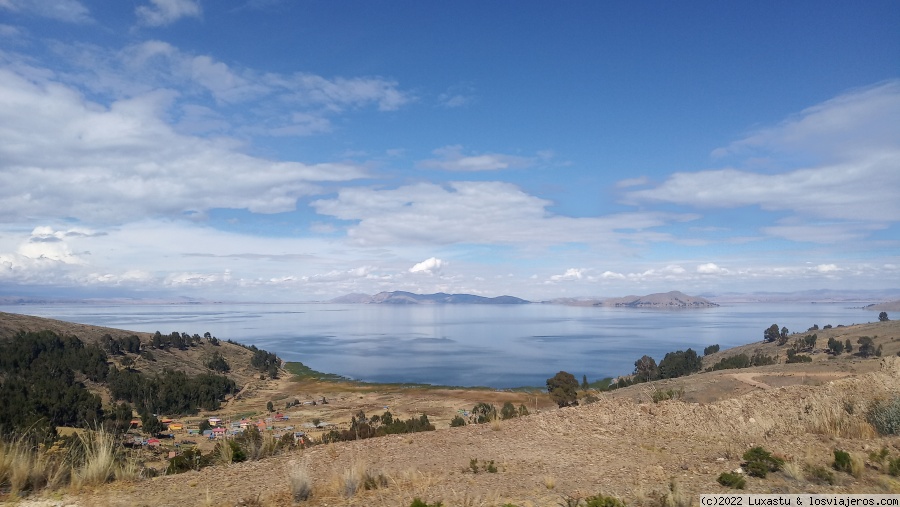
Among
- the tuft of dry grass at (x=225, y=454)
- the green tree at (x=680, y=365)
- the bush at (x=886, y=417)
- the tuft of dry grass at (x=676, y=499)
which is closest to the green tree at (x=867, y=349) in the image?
the green tree at (x=680, y=365)

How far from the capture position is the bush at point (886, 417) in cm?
968

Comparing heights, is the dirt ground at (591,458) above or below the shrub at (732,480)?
below

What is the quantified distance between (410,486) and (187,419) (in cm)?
4931

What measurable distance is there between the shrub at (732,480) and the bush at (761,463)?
0.40 metres

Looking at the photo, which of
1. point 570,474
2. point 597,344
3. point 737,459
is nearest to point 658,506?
point 570,474

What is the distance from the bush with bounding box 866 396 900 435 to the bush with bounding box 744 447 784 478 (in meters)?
3.65

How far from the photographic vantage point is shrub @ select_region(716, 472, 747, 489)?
695 centimetres

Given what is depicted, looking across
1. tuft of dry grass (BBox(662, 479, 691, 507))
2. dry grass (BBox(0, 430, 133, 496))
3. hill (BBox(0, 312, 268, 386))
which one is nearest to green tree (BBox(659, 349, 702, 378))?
tuft of dry grass (BBox(662, 479, 691, 507))

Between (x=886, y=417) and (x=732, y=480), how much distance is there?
17.9ft

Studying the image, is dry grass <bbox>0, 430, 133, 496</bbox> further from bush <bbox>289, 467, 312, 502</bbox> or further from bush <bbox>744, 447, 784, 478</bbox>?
bush <bbox>744, 447, 784, 478</bbox>

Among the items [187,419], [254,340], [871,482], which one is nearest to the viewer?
[871,482]

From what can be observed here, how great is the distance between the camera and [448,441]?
1077 cm

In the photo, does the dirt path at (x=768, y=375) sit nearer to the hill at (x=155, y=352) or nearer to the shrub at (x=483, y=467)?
the shrub at (x=483, y=467)

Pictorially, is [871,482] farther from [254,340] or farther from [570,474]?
[254,340]
